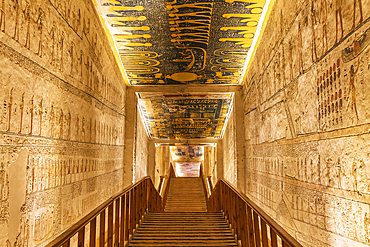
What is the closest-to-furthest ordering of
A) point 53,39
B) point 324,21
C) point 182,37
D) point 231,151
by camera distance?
point 324,21, point 53,39, point 182,37, point 231,151

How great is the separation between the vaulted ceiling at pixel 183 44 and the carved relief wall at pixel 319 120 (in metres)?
0.77

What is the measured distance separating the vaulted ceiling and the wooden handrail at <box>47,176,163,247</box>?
2.57m

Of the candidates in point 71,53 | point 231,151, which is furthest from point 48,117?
point 231,151

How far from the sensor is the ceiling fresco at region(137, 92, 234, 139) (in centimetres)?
684

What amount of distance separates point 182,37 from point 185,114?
10.5ft

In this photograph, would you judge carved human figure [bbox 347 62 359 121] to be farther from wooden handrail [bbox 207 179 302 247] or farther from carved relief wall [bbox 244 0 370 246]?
wooden handrail [bbox 207 179 302 247]

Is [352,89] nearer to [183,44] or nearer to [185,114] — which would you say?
[183,44]

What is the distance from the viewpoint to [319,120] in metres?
2.30

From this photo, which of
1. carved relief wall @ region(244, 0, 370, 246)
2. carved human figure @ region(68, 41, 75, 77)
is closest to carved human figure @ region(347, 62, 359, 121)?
carved relief wall @ region(244, 0, 370, 246)

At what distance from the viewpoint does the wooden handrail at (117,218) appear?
1.68 metres

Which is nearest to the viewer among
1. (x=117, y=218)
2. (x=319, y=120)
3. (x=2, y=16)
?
(x=2, y=16)

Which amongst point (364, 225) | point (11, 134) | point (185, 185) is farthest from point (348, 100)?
point (185, 185)


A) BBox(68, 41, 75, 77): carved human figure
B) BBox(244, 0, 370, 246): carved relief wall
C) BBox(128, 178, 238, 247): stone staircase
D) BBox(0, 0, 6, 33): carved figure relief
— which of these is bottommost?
BBox(128, 178, 238, 247): stone staircase

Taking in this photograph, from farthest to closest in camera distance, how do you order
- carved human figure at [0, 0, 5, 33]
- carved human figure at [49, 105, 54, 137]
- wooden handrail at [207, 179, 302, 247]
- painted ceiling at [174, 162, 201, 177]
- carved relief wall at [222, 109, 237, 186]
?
painted ceiling at [174, 162, 201, 177] < carved relief wall at [222, 109, 237, 186] < carved human figure at [49, 105, 54, 137] < carved human figure at [0, 0, 5, 33] < wooden handrail at [207, 179, 302, 247]
